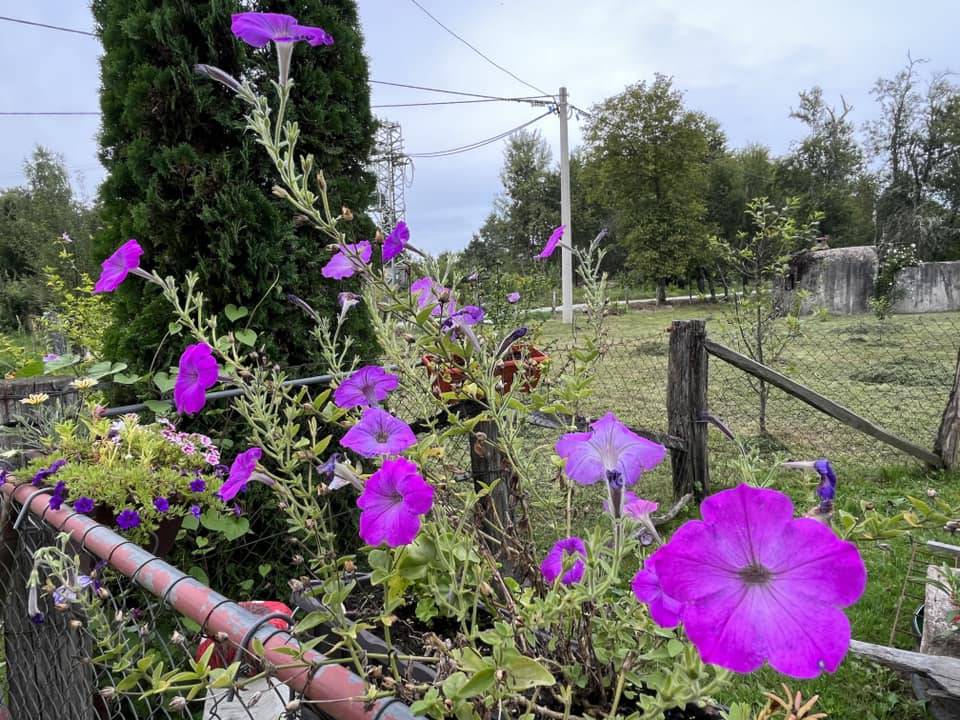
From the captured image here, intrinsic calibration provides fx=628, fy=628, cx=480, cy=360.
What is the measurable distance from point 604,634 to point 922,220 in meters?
25.8

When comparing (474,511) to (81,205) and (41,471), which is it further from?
(81,205)

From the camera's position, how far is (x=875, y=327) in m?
11.4

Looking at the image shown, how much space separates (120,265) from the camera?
4.13 ft

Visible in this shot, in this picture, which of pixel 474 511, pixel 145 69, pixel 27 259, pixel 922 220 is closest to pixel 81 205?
pixel 27 259

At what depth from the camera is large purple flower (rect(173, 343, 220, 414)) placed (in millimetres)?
1004

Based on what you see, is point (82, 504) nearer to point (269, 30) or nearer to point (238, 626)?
point (238, 626)

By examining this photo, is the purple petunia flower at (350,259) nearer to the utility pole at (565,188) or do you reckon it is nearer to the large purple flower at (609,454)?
the large purple flower at (609,454)

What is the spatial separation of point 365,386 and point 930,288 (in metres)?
17.8

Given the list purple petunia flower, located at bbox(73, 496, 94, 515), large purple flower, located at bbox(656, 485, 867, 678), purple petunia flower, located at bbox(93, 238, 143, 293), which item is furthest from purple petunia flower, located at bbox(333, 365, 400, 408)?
purple petunia flower, located at bbox(73, 496, 94, 515)

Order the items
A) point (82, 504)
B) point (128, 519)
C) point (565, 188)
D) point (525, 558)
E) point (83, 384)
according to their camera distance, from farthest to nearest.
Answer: point (565, 188), point (83, 384), point (128, 519), point (82, 504), point (525, 558)

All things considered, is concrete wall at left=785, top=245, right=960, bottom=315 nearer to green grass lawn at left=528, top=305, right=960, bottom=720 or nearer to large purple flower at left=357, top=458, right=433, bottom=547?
green grass lawn at left=528, top=305, right=960, bottom=720

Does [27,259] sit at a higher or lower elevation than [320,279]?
higher

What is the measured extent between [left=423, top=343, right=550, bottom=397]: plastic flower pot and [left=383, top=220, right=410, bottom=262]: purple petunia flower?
20cm

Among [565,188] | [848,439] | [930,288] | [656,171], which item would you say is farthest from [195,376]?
[656,171]
